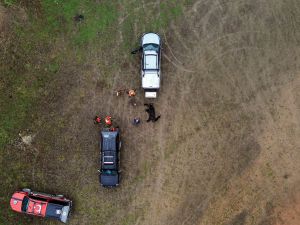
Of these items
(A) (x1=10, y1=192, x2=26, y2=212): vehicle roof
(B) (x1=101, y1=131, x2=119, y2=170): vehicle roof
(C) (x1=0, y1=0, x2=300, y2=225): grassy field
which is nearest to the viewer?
(B) (x1=101, y1=131, x2=119, y2=170): vehicle roof

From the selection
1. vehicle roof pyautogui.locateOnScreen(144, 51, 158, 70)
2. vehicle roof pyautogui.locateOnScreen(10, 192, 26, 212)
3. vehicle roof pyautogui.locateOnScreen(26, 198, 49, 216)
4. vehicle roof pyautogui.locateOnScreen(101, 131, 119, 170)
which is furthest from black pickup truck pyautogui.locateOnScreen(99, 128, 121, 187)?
vehicle roof pyautogui.locateOnScreen(10, 192, 26, 212)

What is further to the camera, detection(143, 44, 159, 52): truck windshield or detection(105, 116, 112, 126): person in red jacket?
detection(105, 116, 112, 126): person in red jacket

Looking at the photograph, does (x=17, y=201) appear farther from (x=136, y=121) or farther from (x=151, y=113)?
(x=151, y=113)

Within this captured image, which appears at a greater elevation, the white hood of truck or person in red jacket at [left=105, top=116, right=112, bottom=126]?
the white hood of truck

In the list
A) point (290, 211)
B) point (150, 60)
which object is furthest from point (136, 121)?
point (290, 211)

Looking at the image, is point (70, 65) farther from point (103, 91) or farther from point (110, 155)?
point (110, 155)

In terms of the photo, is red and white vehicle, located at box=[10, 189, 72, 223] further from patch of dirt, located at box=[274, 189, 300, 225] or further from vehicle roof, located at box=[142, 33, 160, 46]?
patch of dirt, located at box=[274, 189, 300, 225]

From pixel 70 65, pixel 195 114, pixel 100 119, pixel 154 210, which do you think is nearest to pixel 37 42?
pixel 70 65
